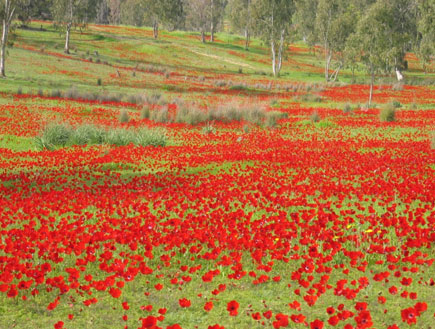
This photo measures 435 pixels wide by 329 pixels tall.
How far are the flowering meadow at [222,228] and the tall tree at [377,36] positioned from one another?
43.0 feet

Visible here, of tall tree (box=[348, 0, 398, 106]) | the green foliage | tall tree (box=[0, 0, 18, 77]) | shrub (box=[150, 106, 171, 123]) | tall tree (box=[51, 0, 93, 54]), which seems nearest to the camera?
the green foliage

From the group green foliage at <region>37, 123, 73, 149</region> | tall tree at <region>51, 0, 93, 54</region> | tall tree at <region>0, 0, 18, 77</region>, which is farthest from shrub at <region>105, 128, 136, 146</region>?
tall tree at <region>51, 0, 93, 54</region>

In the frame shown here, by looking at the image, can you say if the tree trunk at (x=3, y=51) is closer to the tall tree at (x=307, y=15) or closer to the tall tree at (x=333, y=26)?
the tall tree at (x=333, y=26)

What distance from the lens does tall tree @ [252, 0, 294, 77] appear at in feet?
210

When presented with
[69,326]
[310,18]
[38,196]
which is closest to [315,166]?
[38,196]

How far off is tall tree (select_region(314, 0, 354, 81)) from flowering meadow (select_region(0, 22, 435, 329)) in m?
43.9

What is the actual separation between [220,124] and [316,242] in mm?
16924

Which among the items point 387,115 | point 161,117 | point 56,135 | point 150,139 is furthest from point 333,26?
point 56,135

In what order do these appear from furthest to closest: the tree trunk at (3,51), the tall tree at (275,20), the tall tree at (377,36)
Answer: the tall tree at (275,20), the tree trunk at (3,51), the tall tree at (377,36)

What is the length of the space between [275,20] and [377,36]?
109 feet

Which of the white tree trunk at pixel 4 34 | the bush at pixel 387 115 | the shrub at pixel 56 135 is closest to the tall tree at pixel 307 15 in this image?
the white tree trunk at pixel 4 34

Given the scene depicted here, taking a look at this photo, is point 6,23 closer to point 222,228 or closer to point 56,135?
point 56,135

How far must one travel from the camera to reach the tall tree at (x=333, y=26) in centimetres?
A: 6216

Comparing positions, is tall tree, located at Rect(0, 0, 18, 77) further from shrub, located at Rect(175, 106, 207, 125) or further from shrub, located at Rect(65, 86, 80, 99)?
shrub, located at Rect(175, 106, 207, 125)
